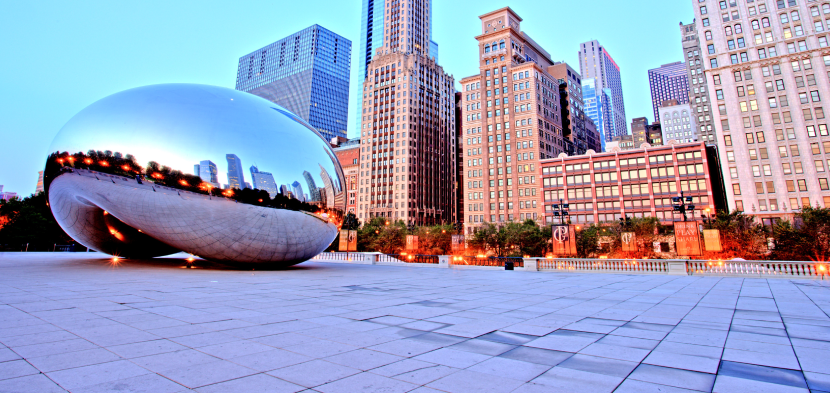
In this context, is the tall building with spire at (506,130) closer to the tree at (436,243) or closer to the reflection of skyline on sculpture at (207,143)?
the tree at (436,243)

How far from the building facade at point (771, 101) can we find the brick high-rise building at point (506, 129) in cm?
3686

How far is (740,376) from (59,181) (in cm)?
1773

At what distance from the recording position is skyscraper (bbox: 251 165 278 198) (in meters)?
11.7

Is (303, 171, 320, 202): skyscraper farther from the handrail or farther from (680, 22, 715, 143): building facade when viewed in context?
(680, 22, 715, 143): building facade

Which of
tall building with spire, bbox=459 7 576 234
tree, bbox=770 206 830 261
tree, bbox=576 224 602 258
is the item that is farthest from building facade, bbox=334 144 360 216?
tree, bbox=770 206 830 261

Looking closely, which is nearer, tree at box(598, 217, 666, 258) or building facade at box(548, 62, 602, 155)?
tree at box(598, 217, 666, 258)

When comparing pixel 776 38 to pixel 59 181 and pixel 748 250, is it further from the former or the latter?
pixel 59 181

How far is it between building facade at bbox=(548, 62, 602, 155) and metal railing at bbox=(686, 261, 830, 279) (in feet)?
330

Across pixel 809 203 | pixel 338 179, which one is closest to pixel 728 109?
pixel 809 203

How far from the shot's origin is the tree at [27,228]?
131 feet

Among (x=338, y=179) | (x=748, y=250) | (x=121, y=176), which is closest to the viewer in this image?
(x=121, y=176)

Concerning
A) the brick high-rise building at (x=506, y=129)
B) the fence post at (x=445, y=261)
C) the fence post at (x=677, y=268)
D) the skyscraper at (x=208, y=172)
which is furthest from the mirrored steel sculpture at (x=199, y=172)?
the brick high-rise building at (x=506, y=129)

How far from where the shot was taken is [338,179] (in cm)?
1462

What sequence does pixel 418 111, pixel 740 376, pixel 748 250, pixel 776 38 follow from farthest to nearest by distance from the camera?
pixel 418 111
pixel 776 38
pixel 748 250
pixel 740 376
